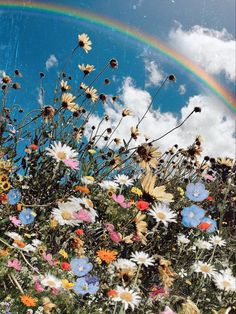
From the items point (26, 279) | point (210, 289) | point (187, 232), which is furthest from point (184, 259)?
point (26, 279)

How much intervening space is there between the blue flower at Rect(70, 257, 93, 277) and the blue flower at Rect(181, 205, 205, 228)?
1.10 ft

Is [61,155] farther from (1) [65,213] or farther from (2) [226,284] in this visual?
(2) [226,284]

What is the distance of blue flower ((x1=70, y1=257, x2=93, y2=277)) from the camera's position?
149cm

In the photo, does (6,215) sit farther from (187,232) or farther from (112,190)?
(187,232)

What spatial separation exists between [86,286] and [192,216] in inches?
15.7

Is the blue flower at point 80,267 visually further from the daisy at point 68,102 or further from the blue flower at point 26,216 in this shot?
the daisy at point 68,102

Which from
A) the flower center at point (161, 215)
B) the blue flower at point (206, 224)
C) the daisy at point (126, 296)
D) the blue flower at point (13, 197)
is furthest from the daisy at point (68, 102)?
the daisy at point (126, 296)

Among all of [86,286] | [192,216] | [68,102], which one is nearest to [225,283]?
[192,216]

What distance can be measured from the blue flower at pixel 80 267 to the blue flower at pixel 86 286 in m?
0.04

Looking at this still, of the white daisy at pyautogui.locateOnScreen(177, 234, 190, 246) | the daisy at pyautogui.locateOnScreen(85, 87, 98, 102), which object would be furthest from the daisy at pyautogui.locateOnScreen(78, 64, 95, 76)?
the white daisy at pyautogui.locateOnScreen(177, 234, 190, 246)

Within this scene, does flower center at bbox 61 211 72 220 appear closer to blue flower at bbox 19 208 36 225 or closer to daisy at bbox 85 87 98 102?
blue flower at bbox 19 208 36 225

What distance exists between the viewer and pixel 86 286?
1.40 metres

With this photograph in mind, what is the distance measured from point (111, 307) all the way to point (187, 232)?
854 millimetres

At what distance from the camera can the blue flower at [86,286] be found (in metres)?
1.37
